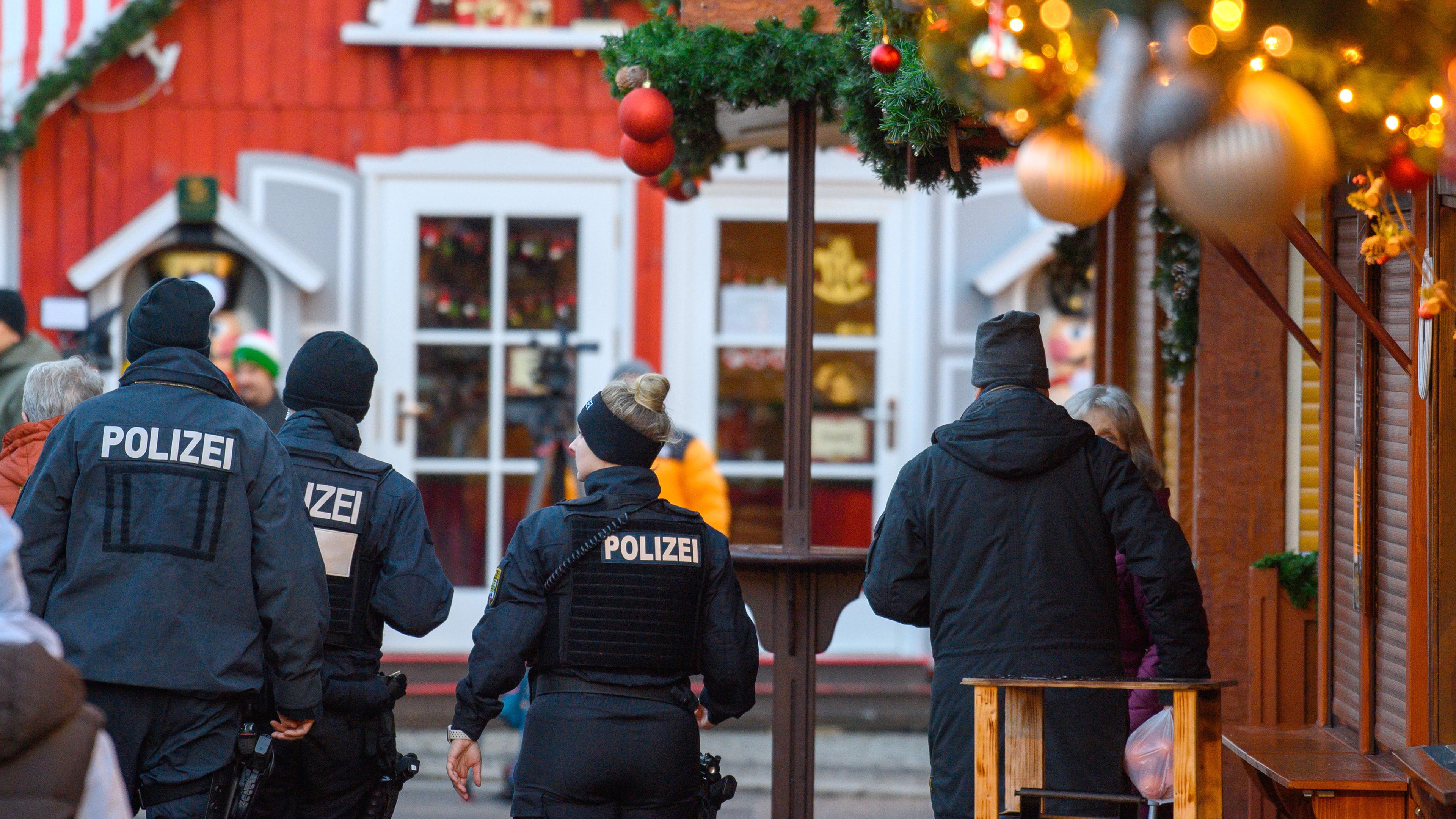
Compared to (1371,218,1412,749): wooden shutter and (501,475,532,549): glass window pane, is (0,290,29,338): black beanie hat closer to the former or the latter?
(501,475,532,549): glass window pane

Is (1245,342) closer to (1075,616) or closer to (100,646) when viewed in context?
(1075,616)

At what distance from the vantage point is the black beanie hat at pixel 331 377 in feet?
13.7

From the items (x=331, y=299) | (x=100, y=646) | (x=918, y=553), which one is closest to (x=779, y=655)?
(x=918, y=553)

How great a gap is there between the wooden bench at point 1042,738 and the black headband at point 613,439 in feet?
3.18

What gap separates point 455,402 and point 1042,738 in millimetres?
5306

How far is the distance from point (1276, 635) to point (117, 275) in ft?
19.1

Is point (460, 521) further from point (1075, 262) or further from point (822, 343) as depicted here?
point (1075, 262)

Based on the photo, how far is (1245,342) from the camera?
520 centimetres

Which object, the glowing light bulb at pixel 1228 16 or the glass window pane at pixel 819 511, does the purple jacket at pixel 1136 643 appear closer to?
the glowing light bulb at pixel 1228 16

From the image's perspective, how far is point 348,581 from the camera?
411 cm

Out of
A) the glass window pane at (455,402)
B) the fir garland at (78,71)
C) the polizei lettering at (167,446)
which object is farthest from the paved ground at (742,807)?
the fir garland at (78,71)

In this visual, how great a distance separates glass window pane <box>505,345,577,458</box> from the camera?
833 centimetres

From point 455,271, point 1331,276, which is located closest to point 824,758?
point 455,271

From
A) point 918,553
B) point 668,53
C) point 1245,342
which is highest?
point 668,53
